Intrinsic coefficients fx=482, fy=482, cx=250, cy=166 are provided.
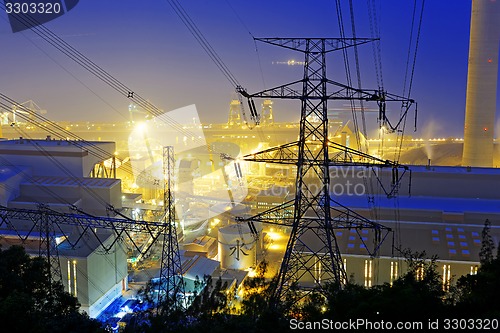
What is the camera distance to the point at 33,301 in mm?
2480

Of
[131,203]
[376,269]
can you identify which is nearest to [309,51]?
[376,269]

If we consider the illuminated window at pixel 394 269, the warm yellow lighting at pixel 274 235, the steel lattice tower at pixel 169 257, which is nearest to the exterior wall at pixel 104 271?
the steel lattice tower at pixel 169 257

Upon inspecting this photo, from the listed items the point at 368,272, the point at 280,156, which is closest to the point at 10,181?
the point at 368,272

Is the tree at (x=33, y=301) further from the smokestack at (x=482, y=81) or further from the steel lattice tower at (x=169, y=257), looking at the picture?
the smokestack at (x=482, y=81)

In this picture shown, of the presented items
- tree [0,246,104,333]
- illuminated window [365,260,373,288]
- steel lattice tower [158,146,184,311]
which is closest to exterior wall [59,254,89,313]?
steel lattice tower [158,146,184,311]

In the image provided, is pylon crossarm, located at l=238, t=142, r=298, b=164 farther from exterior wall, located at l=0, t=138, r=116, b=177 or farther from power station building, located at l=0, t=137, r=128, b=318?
exterior wall, located at l=0, t=138, r=116, b=177

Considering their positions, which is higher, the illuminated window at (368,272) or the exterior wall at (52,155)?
the exterior wall at (52,155)

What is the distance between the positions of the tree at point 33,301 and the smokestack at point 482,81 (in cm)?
950

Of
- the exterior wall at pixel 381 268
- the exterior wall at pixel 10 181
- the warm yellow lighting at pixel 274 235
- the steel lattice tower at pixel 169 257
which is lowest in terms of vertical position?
the warm yellow lighting at pixel 274 235

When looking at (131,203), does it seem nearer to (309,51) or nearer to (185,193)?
(185,193)

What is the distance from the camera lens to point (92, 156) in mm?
8031

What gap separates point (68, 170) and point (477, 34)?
8448 mm

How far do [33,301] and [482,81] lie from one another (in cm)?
999

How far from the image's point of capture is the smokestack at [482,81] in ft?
32.5
